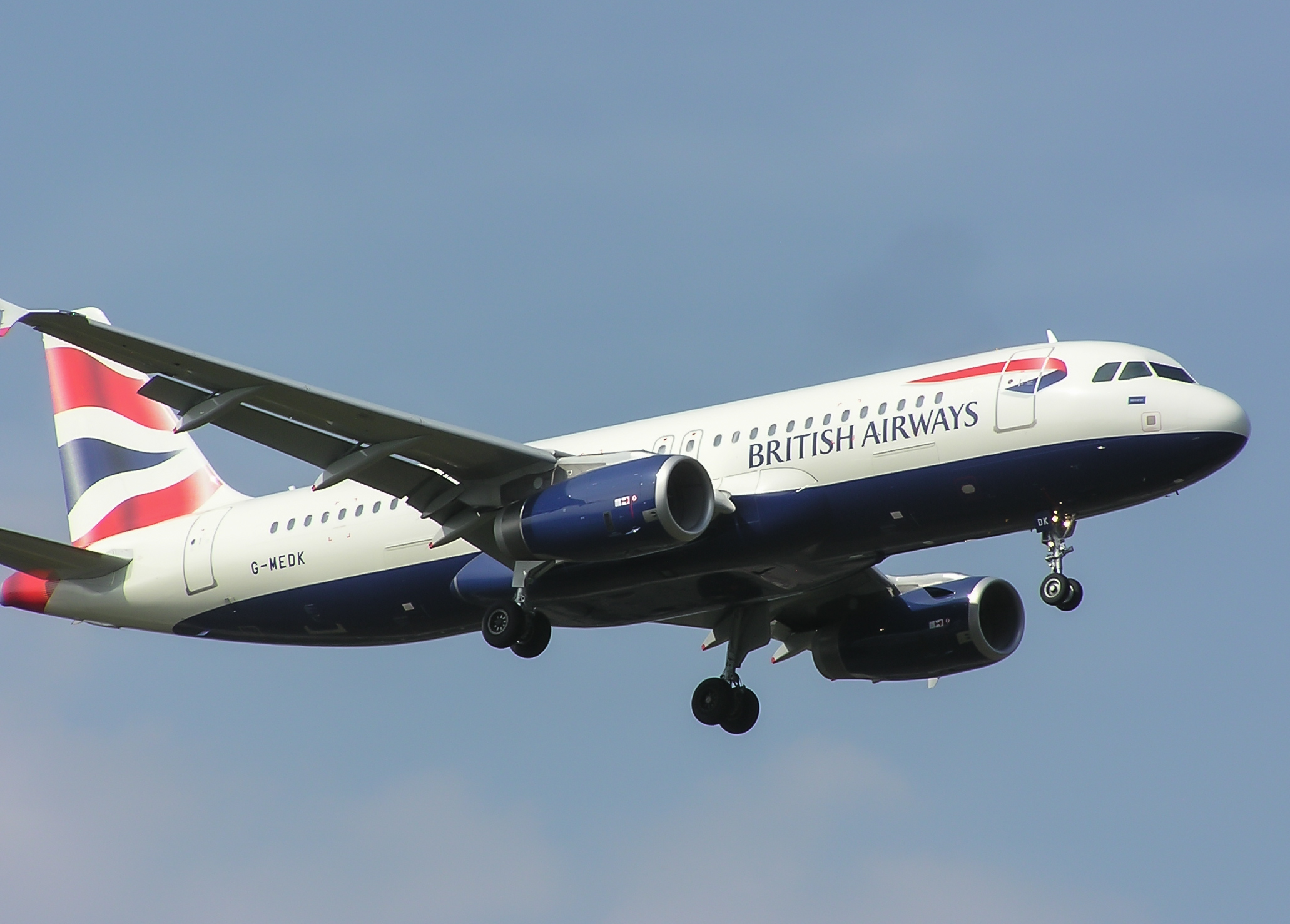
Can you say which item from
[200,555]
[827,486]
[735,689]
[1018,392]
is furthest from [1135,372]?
[200,555]

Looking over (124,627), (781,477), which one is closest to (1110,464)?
(781,477)

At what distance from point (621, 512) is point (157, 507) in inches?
535

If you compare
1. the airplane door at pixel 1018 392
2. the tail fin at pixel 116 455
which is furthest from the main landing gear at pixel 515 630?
the airplane door at pixel 1018 392

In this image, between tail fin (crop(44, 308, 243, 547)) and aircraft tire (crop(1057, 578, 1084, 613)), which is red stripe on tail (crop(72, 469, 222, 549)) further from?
aircraft tire (crop(1057, 578, 1084, 613))

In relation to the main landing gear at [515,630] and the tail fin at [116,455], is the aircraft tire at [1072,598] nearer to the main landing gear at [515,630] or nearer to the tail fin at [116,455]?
the main landing gear at [515,630]

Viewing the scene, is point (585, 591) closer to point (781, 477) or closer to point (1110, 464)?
point (781, 477)

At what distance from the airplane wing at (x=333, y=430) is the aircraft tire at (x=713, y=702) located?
21.9 feet

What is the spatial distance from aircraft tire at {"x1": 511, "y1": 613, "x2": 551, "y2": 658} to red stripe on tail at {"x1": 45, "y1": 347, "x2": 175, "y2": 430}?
12171 mm

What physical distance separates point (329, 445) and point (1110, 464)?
504 inches

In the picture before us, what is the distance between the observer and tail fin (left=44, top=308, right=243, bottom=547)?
4072 centimetres

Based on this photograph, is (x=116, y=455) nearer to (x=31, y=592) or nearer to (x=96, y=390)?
(x=96, y=390)

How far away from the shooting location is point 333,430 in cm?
3225

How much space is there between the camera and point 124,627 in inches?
1547

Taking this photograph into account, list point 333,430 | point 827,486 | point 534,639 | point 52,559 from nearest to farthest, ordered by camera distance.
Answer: point 827,486 → point 333,430 → point 534,639 → point 52,559
